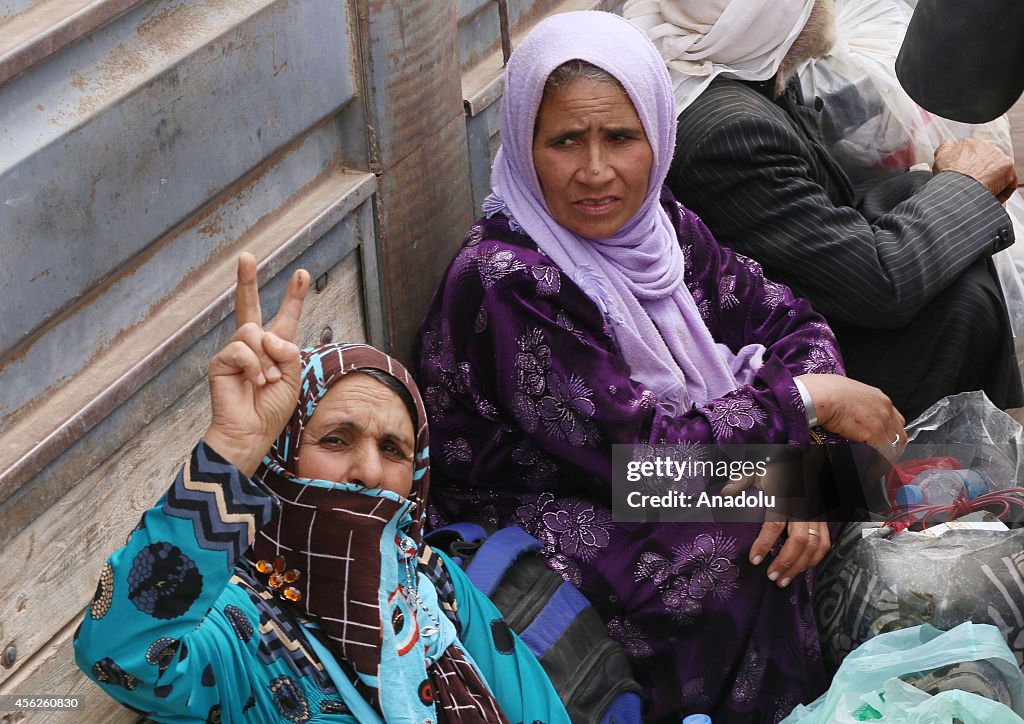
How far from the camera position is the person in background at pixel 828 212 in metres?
3.18

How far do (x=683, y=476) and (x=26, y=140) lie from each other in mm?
1392

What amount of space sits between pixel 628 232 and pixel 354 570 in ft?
3.59

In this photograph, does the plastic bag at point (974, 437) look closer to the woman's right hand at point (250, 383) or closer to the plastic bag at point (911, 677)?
the plastic bag at point (911, 677)

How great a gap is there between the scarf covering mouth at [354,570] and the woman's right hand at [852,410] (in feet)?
3.45

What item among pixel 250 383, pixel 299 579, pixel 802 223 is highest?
pixel 250 383

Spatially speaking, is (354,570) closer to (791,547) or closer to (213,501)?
(213,501)

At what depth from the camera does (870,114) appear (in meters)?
3.94

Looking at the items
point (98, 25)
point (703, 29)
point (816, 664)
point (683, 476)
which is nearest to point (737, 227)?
point (703, 29)

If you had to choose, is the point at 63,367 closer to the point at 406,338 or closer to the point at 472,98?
the point at 406,338

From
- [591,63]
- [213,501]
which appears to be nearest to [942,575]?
[591,63]

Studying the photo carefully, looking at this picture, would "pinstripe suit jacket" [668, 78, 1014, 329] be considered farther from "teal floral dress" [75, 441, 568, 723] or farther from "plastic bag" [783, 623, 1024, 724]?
"teal floral dress" [75, 441, 568, 723]

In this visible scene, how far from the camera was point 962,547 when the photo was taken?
8.79ft

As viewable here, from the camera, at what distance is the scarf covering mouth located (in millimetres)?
1986

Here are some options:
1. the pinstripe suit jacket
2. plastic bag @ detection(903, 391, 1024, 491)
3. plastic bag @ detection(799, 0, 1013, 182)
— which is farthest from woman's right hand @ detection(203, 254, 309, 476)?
plastic bag @ detection(799, 0, 1013, 182)
